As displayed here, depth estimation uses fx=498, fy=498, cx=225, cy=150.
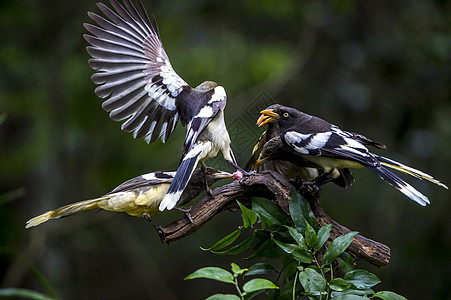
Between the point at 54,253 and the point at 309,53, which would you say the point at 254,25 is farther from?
the point at 54,253

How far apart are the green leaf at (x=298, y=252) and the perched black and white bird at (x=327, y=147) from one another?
1.54 ft

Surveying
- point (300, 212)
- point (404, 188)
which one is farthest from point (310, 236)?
point (404, 188)

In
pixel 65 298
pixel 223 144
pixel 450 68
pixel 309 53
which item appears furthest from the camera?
pixel 65 298

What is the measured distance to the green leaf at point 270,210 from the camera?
6.04ft

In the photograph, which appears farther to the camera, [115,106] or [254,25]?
[254,25]

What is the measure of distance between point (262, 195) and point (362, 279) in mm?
517

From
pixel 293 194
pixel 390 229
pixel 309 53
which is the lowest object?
pixel 390 229

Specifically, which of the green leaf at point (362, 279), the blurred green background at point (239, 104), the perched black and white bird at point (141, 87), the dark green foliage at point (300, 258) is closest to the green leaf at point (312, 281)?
the dark green foliage at point (300, 258)

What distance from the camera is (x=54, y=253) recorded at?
16.2 ft

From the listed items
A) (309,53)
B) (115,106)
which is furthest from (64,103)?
(115,106)

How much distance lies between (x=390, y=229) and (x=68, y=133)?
3.14 metres

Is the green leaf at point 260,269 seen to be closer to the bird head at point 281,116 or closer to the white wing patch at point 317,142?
the white wing patch at point 317,142

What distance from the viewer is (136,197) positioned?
1966 mm

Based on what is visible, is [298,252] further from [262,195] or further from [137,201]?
[137,201]
